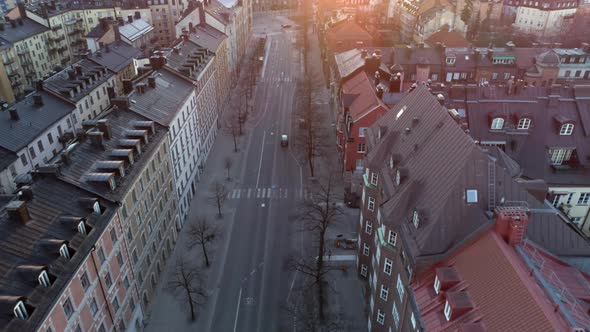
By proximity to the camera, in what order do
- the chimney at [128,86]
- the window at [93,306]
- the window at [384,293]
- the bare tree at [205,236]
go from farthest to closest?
1. the chimney at [128,86]
2. the bare tree at [205,236]
3. the window at [384,293]
4. the window at [93,306]

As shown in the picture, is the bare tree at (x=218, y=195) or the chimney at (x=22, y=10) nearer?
the bare tree at (x=218, y=195)

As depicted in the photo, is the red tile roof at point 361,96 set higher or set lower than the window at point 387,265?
higher

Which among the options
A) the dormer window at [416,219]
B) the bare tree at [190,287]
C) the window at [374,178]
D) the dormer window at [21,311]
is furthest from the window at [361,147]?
the dormer window at [21,311]

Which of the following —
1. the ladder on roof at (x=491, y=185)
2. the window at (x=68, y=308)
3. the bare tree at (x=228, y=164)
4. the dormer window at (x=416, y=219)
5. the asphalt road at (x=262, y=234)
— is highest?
the ladder on roof at (x=491, y=185)

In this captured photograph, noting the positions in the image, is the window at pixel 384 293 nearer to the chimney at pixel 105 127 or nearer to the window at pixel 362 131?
the window at pixel 362 131

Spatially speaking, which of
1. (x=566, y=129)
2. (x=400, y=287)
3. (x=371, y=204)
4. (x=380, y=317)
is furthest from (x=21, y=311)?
(x=566, y=129)

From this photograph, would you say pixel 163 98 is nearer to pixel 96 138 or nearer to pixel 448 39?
pixel 96 138

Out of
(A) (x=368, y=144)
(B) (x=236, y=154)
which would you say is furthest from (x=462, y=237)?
(B) (x=236, y=154)
